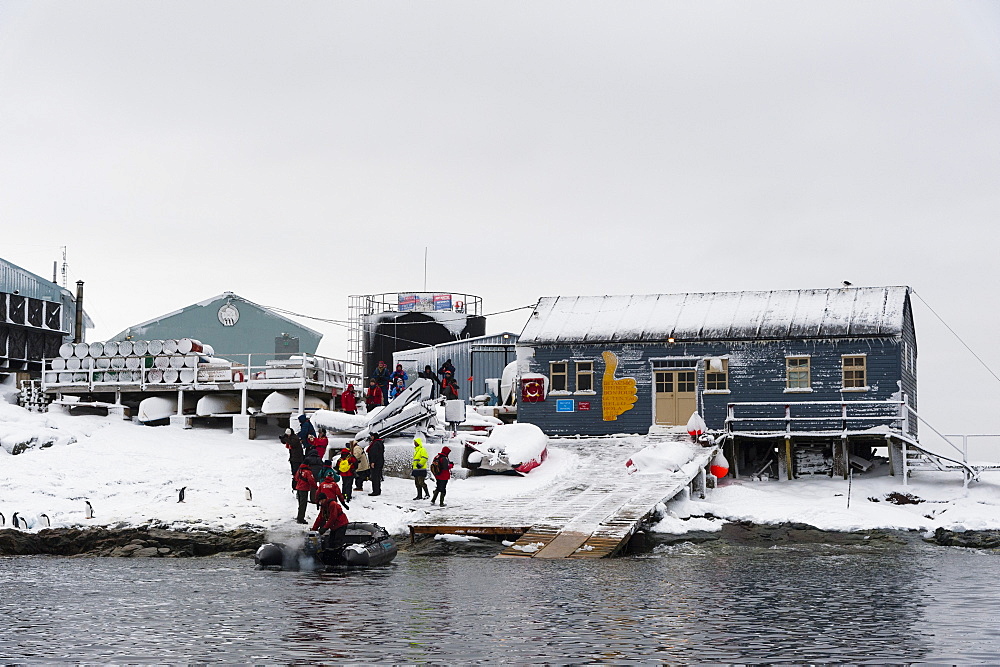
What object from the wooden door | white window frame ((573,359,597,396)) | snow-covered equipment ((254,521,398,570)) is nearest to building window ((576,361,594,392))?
white window frame ((573,359,597,396))

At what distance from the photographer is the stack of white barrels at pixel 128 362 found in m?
42.0

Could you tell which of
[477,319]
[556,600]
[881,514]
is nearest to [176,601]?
[556,600]

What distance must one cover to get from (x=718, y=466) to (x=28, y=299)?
100 ft

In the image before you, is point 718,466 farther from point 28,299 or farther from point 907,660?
point 28,299

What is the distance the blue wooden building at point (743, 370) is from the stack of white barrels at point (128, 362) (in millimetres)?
11235

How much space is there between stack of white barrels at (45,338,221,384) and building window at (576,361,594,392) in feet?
39.7

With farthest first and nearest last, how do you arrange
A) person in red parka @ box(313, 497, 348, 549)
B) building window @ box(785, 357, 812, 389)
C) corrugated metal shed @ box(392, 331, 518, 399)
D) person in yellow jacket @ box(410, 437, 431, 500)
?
corrugated metal shed @ box(392, 331, 518, 399) < building window @ box(785, 357, 812, 389) < person in yellow jacket @ box(410, 437, 431, 500) < person in red parka @ box(313, 497, 348, 549)

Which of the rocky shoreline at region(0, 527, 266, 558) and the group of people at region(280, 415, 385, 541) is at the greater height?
the group of people at region(280, 415, 385, 541)

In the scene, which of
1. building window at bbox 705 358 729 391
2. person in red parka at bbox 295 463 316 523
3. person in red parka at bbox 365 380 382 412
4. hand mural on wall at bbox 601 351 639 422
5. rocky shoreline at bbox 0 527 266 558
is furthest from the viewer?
hand mural on wall at bbox 601 351 639 422

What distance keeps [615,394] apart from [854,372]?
7513 millimetres

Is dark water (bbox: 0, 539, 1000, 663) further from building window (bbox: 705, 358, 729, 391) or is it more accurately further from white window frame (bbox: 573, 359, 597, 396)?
white window frame (bbox: 573, 359, 597, 396)

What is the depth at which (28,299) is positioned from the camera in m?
51.6

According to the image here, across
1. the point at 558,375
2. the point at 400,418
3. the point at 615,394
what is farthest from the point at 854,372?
the point at 400,418

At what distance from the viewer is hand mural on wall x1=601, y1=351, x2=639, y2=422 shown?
40.9 meters
